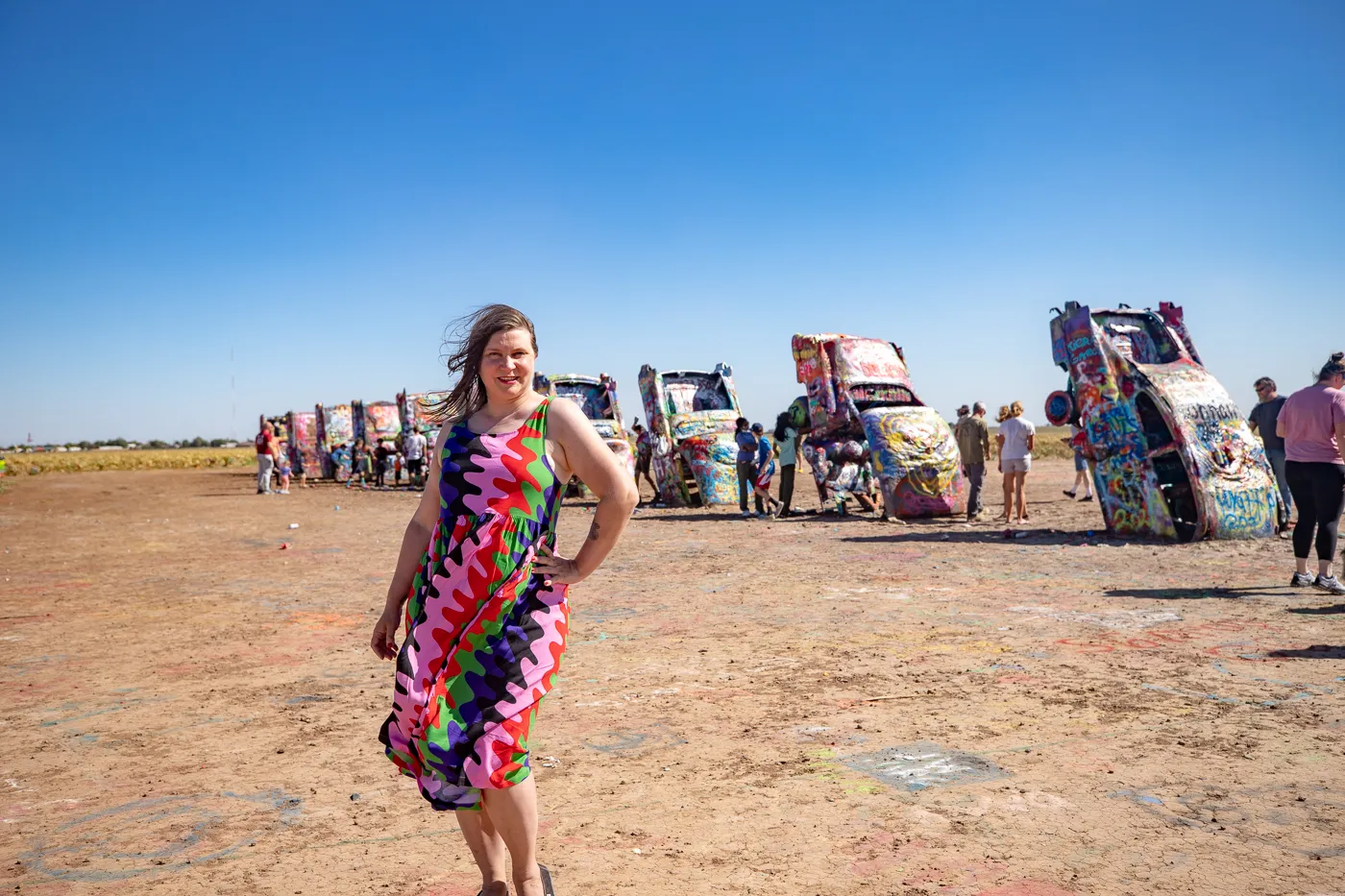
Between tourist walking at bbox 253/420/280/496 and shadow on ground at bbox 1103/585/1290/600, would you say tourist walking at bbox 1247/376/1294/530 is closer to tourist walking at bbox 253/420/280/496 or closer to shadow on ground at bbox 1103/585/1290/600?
shadow on ground at bbox 1103/585/1290/600

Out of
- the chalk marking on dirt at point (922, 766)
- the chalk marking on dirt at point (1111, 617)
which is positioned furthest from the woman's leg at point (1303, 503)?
the chalk marking on dirt at point (922, 766)

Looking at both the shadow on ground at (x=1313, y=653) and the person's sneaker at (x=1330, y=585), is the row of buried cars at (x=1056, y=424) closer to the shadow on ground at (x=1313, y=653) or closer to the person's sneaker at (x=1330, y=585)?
the person's sneaker at (x=1330, y=585)

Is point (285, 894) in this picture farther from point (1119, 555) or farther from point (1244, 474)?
point (1244, 474)

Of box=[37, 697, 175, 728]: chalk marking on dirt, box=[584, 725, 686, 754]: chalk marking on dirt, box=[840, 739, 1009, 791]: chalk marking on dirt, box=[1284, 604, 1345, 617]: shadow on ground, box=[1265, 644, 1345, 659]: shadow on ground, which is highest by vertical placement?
box=[1284, 604, 1345, 617]: shadow on ground

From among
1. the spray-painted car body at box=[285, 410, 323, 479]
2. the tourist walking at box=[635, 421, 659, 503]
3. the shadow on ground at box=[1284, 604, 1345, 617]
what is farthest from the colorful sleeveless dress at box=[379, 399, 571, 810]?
the spray-painted car body at box=[285, 410, 323, 479]

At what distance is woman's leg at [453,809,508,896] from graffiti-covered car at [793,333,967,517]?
1145 cm

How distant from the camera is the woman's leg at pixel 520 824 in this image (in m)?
2.53

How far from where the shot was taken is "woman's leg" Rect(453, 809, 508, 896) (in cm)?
264

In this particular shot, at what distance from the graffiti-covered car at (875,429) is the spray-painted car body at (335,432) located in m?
23.2

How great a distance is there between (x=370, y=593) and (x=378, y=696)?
3633 mm

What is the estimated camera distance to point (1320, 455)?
7.14 m

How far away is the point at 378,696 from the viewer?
522 centimetres

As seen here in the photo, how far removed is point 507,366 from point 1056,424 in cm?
1107

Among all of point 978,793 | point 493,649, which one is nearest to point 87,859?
point 493,649
